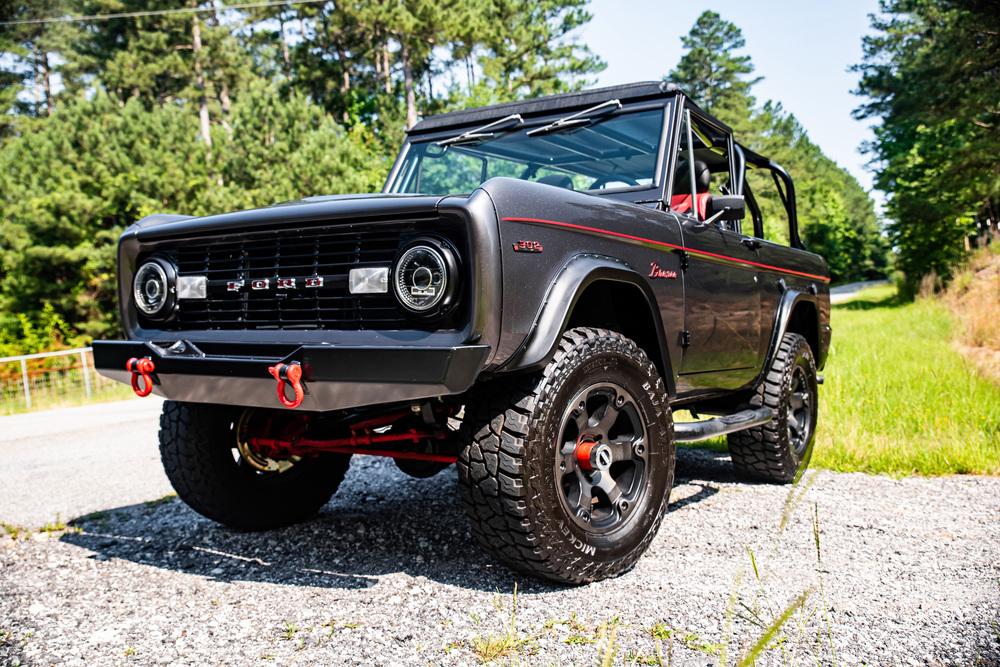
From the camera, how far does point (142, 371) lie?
9.56 ft

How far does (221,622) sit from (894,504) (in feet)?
11.2

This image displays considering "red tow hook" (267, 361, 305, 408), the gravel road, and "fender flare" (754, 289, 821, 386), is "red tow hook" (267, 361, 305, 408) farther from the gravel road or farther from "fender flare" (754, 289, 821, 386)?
"fender flare" (754, 289, 821, 386)

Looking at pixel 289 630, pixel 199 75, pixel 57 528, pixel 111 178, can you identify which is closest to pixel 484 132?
pixel 289 630

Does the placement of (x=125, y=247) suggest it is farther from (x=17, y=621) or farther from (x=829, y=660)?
(x=829, y=660)

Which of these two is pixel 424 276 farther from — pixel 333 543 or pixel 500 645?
pixel 333 543

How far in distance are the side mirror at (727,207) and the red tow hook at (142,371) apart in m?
2.73

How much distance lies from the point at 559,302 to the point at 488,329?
1.12ft

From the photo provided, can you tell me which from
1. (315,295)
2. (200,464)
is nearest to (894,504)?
(315,295)

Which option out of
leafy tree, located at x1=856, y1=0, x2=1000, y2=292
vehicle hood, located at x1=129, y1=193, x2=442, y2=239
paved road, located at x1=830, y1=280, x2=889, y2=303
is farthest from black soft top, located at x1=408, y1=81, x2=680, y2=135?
paved road, located at x1=830, y1=280, x2=889, y2=303

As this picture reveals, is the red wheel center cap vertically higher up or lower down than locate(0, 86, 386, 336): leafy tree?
lower down

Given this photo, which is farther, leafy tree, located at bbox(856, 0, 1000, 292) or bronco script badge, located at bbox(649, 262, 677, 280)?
leafy tree, located at bbox(856, 0, 1000, 292)

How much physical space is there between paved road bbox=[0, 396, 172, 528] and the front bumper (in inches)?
84.5

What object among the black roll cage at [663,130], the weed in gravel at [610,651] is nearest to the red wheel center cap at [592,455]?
the weed in gravel at [610,651]

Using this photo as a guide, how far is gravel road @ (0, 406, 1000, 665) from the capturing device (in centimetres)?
233
